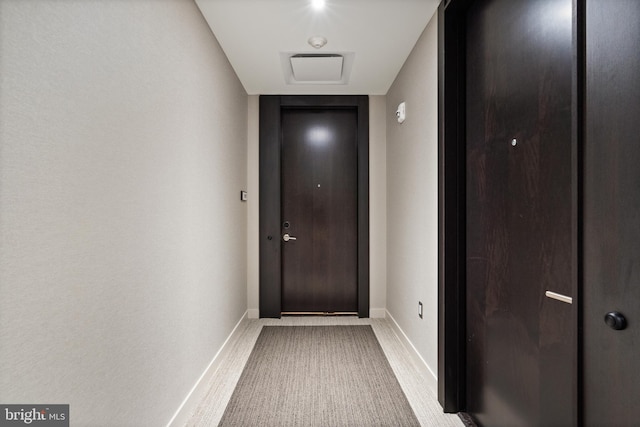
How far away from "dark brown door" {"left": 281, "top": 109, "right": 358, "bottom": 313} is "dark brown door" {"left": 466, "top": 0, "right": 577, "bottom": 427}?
191 centimetres

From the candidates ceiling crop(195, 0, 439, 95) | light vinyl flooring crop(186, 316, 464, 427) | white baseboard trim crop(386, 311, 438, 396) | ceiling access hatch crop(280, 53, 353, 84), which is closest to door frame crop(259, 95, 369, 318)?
light vinyl flooring crop(186, 316, 464, 427)

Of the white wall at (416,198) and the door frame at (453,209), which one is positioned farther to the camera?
the white wall at (416,198)

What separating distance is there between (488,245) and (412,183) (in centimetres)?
102

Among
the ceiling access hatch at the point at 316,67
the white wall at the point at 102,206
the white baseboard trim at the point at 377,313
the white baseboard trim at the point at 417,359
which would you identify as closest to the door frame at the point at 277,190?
the white baseboard trim at the point at 377,313

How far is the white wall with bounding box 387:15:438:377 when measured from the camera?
2113 mm

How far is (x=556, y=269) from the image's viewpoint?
120 cm

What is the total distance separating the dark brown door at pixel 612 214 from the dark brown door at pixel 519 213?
9 centimetres

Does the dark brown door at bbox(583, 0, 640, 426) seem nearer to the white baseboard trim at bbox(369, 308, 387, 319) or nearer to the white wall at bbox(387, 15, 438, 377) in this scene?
the white wall at bbox(387, 15, 438, 377)

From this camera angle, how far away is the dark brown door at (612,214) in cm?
86

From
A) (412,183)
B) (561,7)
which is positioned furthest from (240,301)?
(561,7)

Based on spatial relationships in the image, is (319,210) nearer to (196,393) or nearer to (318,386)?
(318,386)

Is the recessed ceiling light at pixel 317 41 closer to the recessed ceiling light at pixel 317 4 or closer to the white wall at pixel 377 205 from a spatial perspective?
the recessed ceiling light at pixel 317 4

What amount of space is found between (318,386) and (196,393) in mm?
747

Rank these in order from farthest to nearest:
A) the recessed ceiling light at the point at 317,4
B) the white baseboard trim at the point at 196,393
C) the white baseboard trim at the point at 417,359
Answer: the white baseboard trim at the point at 417,359 < the recessed ceiling light at the point at 317,4 < the white baseboard trim at the point at 196,393
